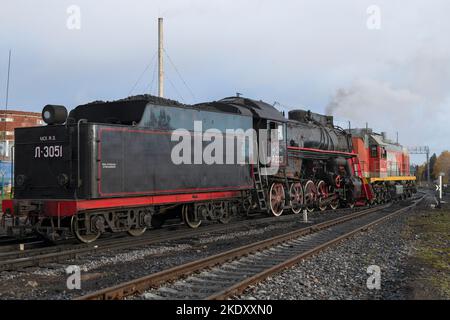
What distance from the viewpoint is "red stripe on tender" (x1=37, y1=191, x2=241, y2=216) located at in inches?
352

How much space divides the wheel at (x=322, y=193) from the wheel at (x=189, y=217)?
7537 mm

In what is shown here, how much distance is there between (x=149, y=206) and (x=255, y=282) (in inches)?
190

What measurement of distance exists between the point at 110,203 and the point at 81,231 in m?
0.87

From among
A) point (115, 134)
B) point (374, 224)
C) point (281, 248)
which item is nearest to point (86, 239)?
point (115, 134)

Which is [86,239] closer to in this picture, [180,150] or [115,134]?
[115,134]

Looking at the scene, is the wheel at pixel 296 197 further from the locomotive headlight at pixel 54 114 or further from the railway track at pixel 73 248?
the locomotive headlight at pixel 54 114

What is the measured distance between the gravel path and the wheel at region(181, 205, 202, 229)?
4128 millimetres

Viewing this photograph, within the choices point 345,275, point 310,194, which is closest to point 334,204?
point 310,194

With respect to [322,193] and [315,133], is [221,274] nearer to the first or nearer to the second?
[322,193]

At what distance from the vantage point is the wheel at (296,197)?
16500 millimetres

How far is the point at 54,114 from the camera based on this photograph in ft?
31.7

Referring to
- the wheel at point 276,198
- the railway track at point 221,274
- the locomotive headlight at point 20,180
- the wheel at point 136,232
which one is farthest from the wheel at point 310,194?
the locomotive headlight at point 20,180

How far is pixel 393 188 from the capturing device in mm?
28516

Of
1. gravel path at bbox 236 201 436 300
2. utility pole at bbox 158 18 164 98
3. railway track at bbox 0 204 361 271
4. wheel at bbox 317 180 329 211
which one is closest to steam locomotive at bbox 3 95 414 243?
railway track at bbox 0 204 361 271
